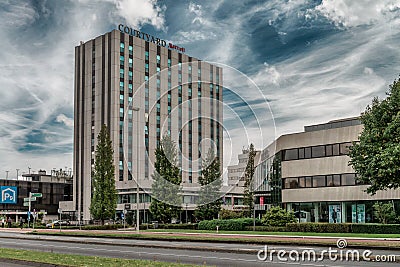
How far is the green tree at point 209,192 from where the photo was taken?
243 feet

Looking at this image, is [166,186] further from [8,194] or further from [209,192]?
[8,194]

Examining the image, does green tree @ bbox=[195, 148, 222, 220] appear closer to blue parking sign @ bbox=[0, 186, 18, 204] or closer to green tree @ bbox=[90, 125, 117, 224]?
green tree @ bbox=[90, 125, 117, 224]

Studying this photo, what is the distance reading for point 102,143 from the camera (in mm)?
82312

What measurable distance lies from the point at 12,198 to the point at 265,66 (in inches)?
3987

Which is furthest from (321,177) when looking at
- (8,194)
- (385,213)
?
(8,194)

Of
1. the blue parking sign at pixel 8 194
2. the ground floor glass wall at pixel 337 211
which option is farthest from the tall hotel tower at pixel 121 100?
the ground floor glass wall at pixel 337 211

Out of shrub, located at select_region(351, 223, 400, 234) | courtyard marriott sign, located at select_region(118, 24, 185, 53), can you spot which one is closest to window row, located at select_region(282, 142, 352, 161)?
shrub, located at select_region(351, 223, 400, 234)

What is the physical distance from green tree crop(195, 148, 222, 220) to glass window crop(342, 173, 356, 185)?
20.6m

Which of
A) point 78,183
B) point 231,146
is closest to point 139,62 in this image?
point 78,183

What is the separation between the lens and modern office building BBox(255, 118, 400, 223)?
5659cm

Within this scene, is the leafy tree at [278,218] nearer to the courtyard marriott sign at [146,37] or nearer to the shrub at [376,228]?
the shrub at [376,228]

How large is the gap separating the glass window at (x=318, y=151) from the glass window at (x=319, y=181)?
2362mm

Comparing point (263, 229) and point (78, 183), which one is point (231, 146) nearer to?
point (263, 229)

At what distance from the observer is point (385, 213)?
2009 inches
